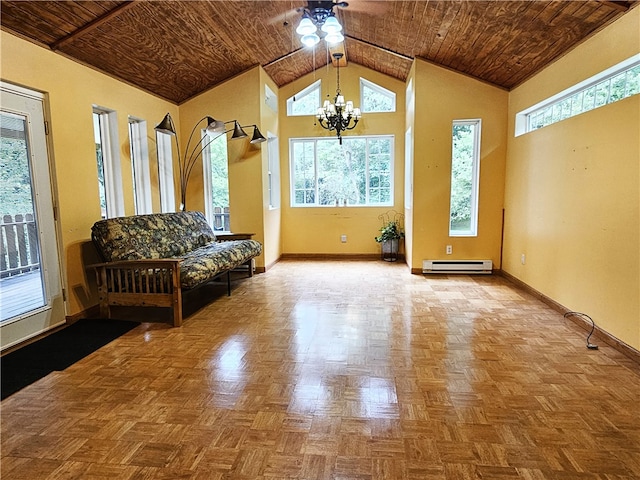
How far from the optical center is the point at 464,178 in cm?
494

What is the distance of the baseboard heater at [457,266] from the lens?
489 centimetres

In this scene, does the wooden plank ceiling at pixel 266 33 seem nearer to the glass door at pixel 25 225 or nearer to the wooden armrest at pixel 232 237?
the glass door at pixel 25 225

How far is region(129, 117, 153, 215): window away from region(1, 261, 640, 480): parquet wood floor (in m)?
1.86

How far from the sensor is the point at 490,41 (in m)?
3.63

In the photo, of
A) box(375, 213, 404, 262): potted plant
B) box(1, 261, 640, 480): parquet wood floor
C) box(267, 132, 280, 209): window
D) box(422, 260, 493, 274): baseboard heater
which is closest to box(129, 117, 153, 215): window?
box(267, 132, 280, 209): window

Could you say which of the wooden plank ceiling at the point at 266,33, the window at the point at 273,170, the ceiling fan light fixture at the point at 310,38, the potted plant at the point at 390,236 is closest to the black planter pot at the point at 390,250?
the potted plant at the point at 390,236

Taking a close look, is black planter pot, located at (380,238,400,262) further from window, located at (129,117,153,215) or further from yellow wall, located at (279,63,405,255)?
window, located at (129,117,153,215)

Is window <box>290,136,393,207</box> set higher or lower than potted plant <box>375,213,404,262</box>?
higher

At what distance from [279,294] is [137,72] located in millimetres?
2815

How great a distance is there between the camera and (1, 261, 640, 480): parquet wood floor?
153 centimetres

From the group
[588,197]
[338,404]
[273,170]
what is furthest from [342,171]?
[338,404]

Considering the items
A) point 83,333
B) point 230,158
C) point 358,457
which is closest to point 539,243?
point 358,457

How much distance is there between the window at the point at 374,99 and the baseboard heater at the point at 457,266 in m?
2.64

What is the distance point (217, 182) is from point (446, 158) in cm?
317
